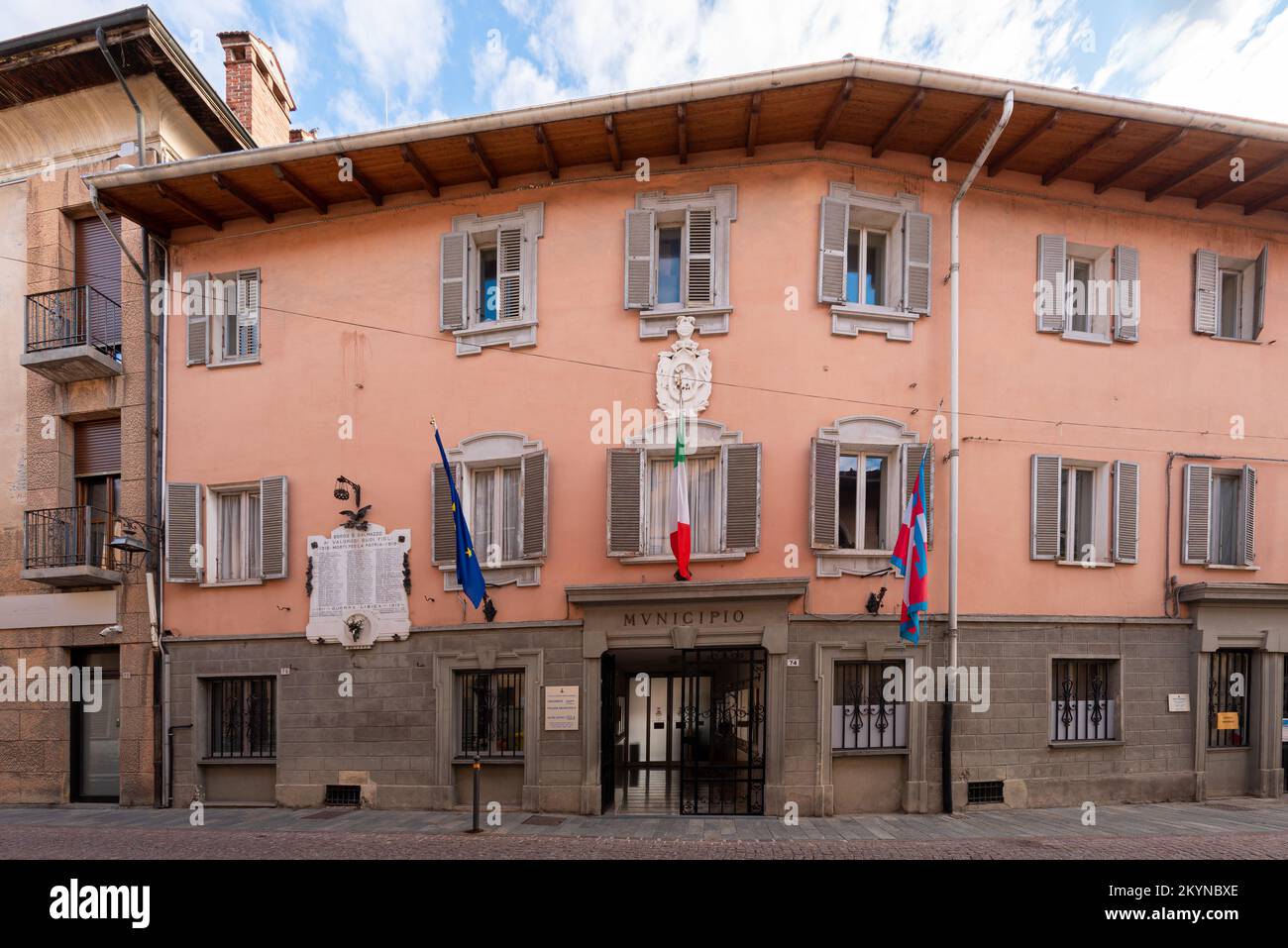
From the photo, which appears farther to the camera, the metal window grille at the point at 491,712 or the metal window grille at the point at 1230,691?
the metal window grille at the point at 1230,691

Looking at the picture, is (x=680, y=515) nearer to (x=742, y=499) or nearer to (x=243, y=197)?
(x=742, y=499)

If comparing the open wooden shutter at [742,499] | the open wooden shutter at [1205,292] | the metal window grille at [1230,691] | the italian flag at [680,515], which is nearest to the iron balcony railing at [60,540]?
the italian flag at [680,515]

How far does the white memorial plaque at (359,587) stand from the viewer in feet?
Result: 41.5

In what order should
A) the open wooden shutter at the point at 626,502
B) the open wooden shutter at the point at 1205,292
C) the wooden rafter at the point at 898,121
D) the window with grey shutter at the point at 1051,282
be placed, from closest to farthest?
the wooden rafter at the point at 898,121 < the open wooden shutter at the point at 626,502 < the window with grey shutter at the point at 1051,282 < the open wooden shutter at the point at 1205,292

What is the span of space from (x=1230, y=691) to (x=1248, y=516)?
9.96 feet

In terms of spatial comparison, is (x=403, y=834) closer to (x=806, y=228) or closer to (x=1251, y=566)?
(x=806, y=228)

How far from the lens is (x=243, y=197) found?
13.3m

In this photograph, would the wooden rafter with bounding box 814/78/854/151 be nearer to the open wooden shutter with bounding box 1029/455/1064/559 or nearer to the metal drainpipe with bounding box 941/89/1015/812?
the metal drainpipe with bounding box 941/89/1015/812

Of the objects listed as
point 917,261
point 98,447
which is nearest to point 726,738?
point 917,261

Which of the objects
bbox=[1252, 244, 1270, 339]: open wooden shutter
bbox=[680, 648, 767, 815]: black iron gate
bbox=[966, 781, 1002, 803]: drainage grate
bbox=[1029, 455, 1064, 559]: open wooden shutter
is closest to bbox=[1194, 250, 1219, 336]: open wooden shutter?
bbox=[1252, 244, 1270, 339]: open wooden shutter

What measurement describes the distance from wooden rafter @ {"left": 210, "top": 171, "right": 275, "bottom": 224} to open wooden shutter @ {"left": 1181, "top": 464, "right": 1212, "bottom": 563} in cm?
1680

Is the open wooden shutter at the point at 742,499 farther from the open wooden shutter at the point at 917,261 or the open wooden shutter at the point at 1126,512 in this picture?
the open wooden shutter at the point at 1126,512

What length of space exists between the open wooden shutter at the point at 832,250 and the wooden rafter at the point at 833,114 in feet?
2.96

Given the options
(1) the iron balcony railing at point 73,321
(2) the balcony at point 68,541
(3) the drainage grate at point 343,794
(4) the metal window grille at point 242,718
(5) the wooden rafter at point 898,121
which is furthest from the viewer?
(1) the iron balcony railing at point 73,321
